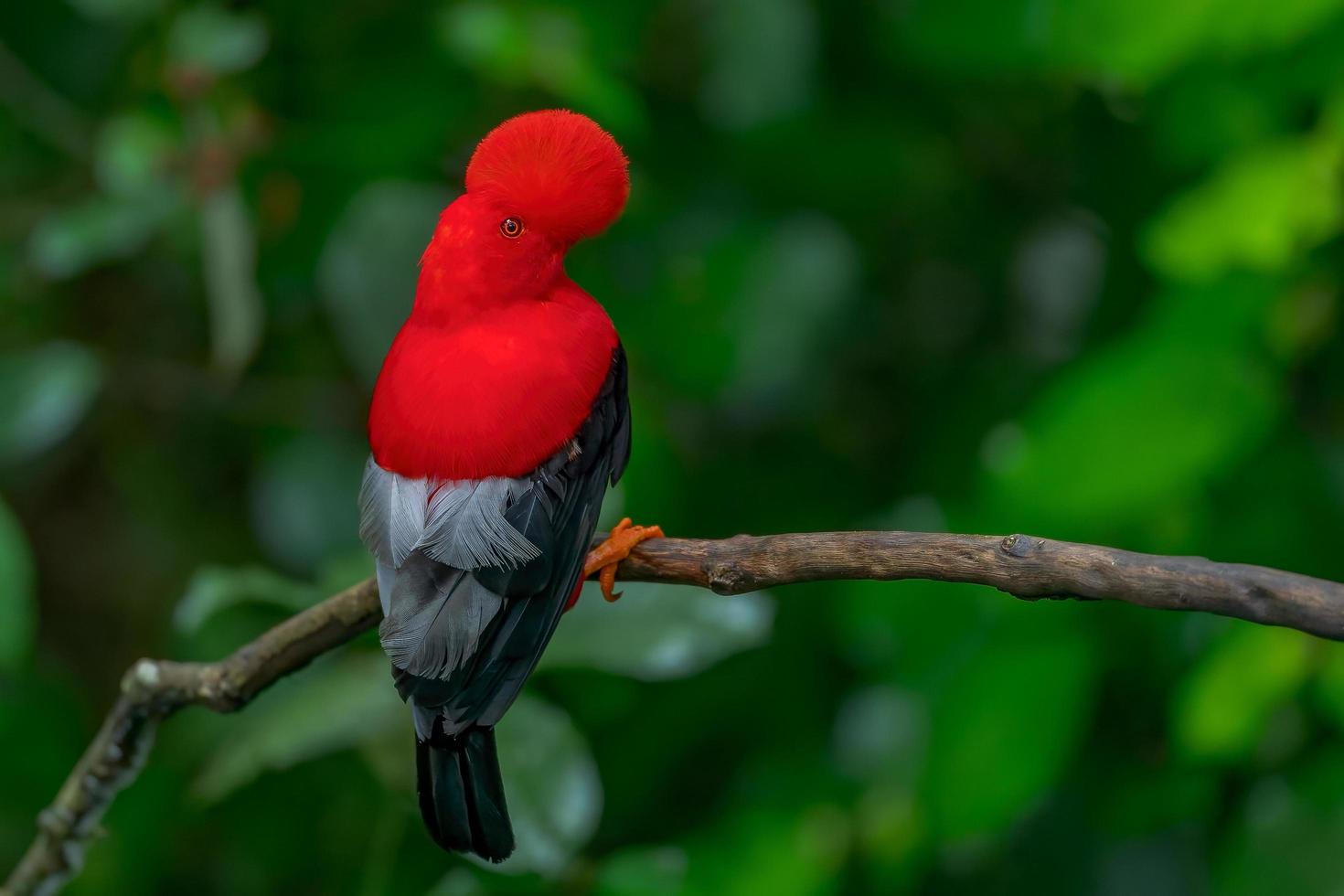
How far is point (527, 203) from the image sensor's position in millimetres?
677

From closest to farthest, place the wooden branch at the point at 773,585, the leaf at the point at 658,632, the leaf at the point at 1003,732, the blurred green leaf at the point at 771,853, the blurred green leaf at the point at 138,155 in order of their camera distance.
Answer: the wooden branch at the point at 773,585 → the leaf at the point at 658,632 → the leaf at the point at 1003,732 → the blurred green leaf at the point at 771,853 → the blurred green leaf at the point at 138,155

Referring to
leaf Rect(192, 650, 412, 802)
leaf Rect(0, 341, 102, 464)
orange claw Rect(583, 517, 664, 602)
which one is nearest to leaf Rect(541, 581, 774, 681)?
leaf Rect(192, 650, 412, 802)

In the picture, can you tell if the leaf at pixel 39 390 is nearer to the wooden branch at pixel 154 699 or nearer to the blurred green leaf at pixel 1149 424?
the wooden branch at pixel 154 699

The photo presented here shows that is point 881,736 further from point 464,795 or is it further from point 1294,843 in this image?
point 464,795

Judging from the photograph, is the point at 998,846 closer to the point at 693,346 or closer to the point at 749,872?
the point at 749,872

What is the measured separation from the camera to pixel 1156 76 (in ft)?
3.89

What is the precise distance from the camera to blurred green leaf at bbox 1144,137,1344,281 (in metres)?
1.09

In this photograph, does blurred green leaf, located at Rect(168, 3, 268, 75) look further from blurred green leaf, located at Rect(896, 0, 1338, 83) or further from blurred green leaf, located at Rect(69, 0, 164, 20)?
blurred green leaf, located at Rect(896, 0, 1338, 83)

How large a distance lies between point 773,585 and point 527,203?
232 millimetres

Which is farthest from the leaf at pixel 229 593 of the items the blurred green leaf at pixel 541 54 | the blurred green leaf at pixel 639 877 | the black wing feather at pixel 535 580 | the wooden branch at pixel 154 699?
the blurred green leaf at pixel 541 54

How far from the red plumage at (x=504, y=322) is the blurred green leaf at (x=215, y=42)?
0.84m

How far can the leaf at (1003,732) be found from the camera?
1.23 meters

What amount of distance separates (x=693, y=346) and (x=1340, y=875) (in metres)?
0.85

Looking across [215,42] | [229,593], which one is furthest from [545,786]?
[215,42]
